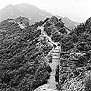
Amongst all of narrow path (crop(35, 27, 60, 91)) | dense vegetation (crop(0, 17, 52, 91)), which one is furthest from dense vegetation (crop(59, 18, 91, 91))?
dense vegetation (crop(0, 17, 52, 91))

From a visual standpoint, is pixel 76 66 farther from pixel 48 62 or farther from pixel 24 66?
pixel 24 66

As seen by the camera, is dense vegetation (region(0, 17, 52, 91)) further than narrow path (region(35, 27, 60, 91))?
Yes

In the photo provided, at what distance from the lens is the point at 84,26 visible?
112 feet

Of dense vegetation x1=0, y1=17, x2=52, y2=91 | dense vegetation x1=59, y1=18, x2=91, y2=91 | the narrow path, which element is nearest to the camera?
dense vegetation x1=59, y1=18, x2=91, y2=91

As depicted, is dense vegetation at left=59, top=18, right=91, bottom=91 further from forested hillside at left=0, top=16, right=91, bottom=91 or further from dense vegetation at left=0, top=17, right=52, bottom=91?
dense vegetation at left=0, top=17, right=52, bottom=91

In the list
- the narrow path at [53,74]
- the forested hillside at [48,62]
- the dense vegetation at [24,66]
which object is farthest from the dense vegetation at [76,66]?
the dense vegetation at [24,66]

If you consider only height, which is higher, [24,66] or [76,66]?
[76,66]

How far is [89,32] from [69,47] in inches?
203

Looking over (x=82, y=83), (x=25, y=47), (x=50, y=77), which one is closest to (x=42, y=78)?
(x=50, y=77)

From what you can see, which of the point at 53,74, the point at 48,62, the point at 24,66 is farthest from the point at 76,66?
the point at 24,66

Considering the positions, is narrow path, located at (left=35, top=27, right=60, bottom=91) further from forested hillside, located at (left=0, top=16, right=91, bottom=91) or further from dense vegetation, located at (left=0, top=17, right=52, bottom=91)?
dense vegetation, located at (left=0, top=17, right=52, bottom=91)

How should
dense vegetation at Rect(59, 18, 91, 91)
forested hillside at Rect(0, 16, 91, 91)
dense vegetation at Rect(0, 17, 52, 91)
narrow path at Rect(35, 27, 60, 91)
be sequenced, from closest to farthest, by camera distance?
1. dense vegetation at Rect(59, 18, 91, 91)
2. forested hillside at Rect(0, 16, 91, 91)
3. narrow path at Rect(35, 27, 60, 91)
4. dense vegetation at Rect(0, 17, 52, 91)

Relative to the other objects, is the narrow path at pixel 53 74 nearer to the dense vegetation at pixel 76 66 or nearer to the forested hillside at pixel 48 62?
the forested hillside at pixel 48 62

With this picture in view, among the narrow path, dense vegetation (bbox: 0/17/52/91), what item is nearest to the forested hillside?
dense vegetation (bbox: 0/17/52/91)
